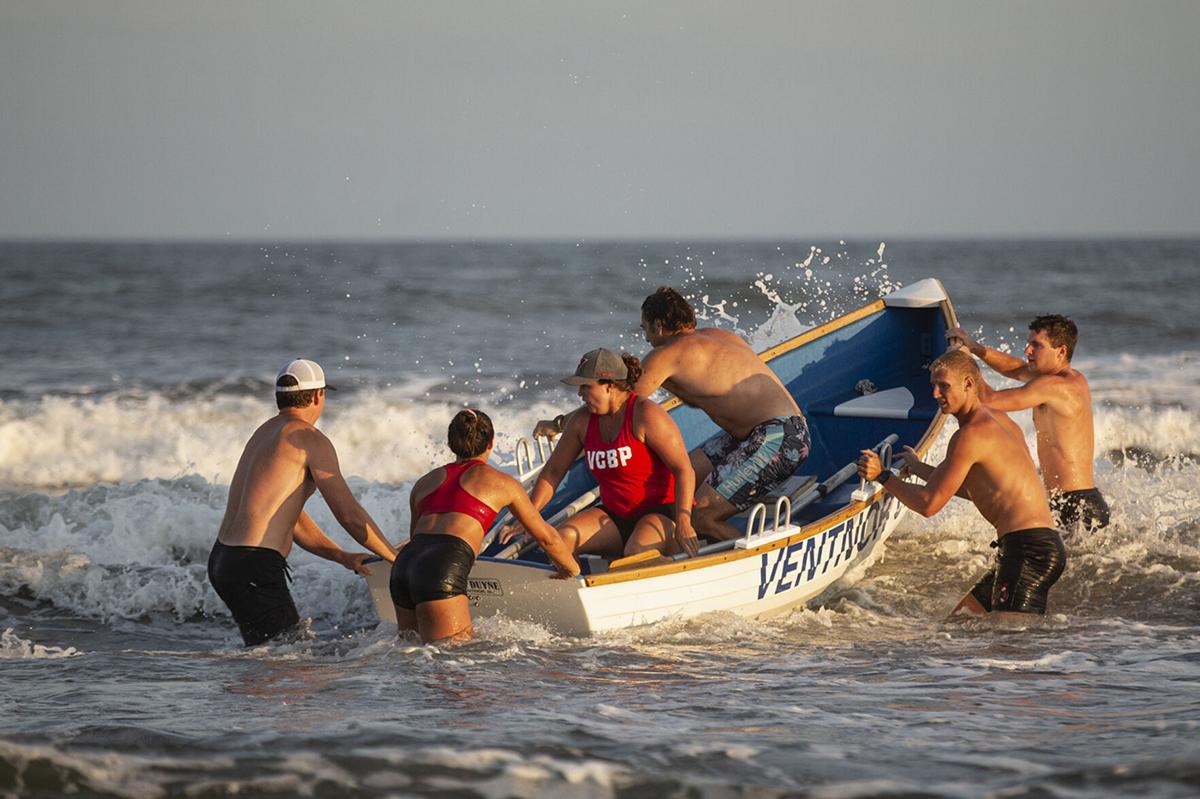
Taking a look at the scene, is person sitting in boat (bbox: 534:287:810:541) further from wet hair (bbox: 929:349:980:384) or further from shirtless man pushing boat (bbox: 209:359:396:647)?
shirtless man pushing boat (bbox: 209:359:396:647)

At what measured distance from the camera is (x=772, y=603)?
7488 mm

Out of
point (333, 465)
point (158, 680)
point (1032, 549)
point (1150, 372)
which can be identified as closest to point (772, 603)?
point (1032, 549)

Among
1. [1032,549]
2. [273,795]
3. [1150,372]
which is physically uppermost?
[1150,372]

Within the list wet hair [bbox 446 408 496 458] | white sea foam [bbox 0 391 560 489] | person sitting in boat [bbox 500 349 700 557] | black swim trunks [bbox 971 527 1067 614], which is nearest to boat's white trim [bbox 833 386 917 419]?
black swim trunks [bbox 971 527 1067 614]

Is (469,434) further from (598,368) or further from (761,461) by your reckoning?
(761,461)

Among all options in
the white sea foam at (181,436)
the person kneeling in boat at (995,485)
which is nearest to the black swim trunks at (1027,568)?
the person kneeling in boat at (995,485)

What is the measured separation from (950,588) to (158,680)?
4.99 metres

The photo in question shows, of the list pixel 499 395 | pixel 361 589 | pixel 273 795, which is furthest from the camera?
pixel 499 395

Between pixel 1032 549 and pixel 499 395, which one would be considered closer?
pixel 1032 549

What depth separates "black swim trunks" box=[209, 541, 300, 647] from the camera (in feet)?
22.1

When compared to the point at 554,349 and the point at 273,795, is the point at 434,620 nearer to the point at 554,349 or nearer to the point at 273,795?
the point at 273,795

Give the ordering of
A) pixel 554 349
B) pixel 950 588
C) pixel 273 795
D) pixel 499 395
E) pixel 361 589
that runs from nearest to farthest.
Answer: pixel 273 795 → pixel 950 588 → pixel 361 589 → pixel 499 395 → pixel 554 349

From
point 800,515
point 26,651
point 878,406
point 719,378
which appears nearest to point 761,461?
point 719,378

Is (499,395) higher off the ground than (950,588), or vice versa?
(499,395)
